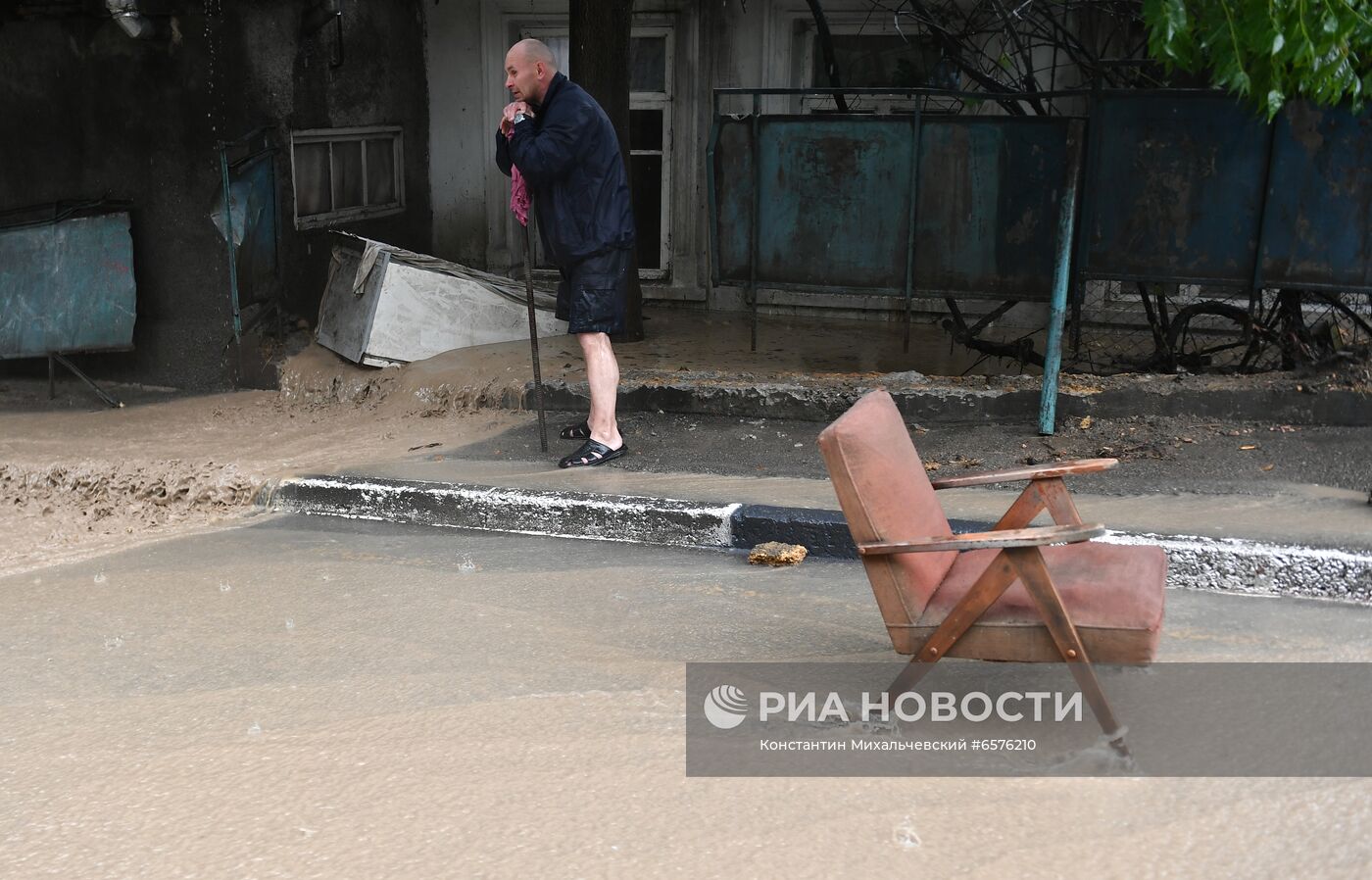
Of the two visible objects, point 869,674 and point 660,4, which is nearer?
point 869,674

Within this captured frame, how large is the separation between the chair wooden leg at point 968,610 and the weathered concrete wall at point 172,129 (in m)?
6.20

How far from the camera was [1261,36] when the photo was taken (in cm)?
466

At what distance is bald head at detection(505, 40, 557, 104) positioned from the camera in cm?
574

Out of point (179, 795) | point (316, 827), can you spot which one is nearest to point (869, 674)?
point (316, 827)

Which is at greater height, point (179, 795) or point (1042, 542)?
point (1042, 542)

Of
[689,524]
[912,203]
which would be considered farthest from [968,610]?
[912,203]

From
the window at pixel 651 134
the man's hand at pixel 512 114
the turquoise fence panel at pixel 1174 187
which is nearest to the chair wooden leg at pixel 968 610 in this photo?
the man's hand at pixel 512 114

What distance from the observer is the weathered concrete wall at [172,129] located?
796 centimetres

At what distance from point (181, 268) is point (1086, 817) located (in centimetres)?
726

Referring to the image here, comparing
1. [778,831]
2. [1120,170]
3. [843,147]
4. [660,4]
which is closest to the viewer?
[778,831]

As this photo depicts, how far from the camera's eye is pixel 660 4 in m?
9.81

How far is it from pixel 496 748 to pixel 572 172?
11.2ft

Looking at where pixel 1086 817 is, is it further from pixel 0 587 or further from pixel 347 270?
pixel 347 270

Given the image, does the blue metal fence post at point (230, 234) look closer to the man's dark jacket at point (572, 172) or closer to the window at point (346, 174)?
the window at point (346, 174)
